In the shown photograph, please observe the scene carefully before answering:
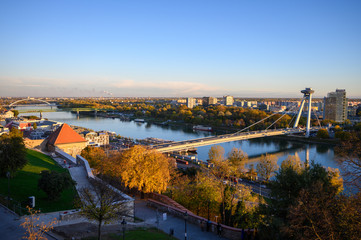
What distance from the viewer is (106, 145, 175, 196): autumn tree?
5512 millimetres

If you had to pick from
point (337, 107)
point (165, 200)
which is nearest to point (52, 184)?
point (165, 200)

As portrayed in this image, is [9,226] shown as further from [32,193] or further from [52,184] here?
[32,193]

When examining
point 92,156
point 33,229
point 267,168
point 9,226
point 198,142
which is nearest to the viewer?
point 33,229

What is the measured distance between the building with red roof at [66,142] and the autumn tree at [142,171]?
232 inches

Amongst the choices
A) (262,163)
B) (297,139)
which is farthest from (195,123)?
(262,163)

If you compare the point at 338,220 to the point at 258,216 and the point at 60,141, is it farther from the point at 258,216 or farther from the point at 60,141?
the point at 60,141

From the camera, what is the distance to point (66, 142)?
11.0 meters

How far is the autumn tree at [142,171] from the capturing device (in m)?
5.51

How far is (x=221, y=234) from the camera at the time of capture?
12.3ft

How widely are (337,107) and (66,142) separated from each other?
34710mm

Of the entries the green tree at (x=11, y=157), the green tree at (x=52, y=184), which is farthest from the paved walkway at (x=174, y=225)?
the green tree at (x=11, y=157)

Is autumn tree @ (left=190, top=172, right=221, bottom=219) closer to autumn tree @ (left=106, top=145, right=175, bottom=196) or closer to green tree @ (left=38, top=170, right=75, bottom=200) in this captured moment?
autumn tree @ (left=106, top=145, right=175, bottom=196)

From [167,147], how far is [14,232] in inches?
431

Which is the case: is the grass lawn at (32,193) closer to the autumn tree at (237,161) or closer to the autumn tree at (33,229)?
the autumn tree at (33,229)
